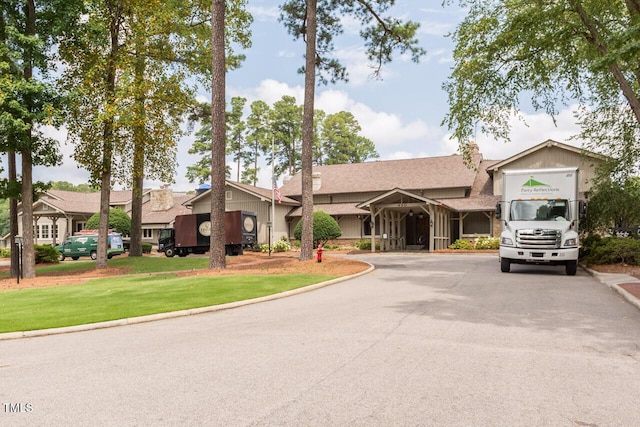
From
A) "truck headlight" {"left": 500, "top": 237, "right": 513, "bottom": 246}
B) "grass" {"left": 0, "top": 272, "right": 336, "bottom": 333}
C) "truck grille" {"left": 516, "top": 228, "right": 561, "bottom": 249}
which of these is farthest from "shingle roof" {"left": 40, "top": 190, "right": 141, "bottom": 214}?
"truck grille" {"left": 516, "top": 228, "right": 561, "bottom": 249}

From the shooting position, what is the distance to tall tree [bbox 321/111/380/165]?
244 ft

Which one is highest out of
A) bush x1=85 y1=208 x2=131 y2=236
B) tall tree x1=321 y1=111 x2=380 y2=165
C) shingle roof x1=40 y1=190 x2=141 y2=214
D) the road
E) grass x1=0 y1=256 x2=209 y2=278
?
tall tree x1=321 y1=111 x2=380 y2=165

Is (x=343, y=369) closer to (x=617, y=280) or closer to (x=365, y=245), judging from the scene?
(x=617, y=280)

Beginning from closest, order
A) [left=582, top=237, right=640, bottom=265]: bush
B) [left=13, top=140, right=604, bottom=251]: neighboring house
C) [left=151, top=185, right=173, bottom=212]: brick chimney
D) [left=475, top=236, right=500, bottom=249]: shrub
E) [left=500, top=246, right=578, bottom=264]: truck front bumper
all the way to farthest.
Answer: [left=500, top=246, right=578, bottom=264]: truck front bumper
[left=582, top=237, right=640, bottom=265]: bush
[left=475, top=236, right=500, bottom=249]: shrub
[left=13, top=140, right=604, bottom=251]: neighboring house
[left=151, top=185, right=173, bottom=212]: brick chimney

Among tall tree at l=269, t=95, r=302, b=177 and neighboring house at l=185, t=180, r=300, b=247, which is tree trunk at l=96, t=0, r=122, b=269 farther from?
tall tree at l=269, t=95, r=302, b=177

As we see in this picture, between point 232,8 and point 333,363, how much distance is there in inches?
981

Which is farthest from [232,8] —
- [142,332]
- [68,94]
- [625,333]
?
[625,333]

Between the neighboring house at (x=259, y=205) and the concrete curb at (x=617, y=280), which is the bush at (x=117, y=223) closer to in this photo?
the neighboring house at (x=259, y=205)

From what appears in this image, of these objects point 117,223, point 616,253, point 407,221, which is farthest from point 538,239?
point 117,223

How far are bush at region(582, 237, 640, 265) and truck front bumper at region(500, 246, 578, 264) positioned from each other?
125 inches

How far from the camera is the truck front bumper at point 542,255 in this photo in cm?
1596

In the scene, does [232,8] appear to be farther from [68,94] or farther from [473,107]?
[473,107]

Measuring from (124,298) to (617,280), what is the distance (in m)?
13.9

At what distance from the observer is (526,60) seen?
20047mm
